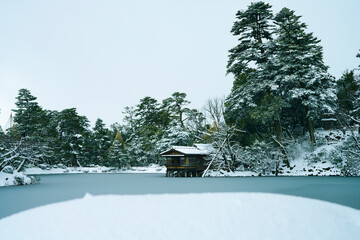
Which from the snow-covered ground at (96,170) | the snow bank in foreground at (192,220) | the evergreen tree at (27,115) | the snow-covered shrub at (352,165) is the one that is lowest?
the snow-covered ground at (96,170)

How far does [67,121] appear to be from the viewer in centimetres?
4234

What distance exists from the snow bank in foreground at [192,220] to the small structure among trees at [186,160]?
16.5 m

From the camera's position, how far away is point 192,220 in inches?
290

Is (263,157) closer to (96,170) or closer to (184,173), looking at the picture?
(184,173)

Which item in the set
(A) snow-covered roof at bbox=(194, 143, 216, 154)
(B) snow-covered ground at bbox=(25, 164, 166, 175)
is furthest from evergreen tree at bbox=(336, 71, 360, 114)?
(B) snow-covered ground at bbox=(25, 164, 166, 175)

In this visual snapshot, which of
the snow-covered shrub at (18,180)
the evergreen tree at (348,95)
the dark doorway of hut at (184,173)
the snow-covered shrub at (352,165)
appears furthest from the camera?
the dark doorway of hut at (184,173)

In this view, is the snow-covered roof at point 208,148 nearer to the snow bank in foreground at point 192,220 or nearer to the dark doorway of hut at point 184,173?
the dark doorway of hut at point 184,173

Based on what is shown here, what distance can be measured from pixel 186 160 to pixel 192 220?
736 inches

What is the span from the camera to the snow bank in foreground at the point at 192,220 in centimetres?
646

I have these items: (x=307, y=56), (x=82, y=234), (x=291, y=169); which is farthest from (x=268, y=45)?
(x=82, y=234)

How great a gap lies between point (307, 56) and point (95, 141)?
34104 millimetres

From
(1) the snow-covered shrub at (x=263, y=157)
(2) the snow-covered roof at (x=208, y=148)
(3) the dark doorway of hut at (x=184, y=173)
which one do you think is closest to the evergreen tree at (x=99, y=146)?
(3) the dark doorway of hut at (x=184, y=173)

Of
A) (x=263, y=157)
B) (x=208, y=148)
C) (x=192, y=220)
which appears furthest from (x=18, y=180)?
(x=263, y=157)

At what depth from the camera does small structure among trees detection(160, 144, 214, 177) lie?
2603cm
